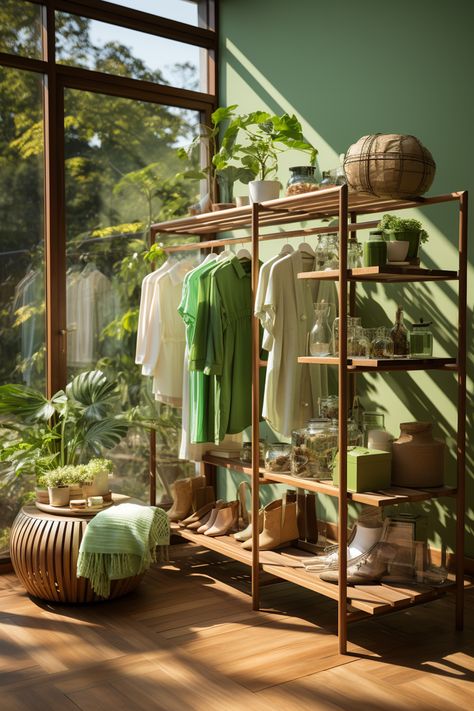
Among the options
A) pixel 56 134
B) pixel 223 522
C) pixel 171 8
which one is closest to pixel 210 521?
pixel 223 522

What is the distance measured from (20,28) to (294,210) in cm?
183

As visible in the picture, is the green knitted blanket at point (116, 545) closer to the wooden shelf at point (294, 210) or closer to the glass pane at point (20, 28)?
the wooden shelf at point (294, 210)

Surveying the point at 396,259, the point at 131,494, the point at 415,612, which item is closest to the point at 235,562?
the point at 131,494

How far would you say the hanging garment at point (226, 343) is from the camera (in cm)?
414

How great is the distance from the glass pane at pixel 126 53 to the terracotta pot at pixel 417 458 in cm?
273

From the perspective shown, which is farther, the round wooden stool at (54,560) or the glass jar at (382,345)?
the round wooden stool at (54,560)

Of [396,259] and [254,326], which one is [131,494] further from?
[396,259]

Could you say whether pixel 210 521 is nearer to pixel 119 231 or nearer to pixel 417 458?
pixel 417 458

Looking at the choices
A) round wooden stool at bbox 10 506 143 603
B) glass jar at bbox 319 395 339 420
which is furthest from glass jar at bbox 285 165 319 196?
round wooden stool at bbox 10 506 143 603

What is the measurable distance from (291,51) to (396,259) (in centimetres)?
203

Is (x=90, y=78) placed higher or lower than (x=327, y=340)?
higher

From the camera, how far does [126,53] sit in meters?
4.88

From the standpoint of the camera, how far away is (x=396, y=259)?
3.35 m

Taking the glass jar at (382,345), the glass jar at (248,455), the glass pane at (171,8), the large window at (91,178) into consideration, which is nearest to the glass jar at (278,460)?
the glass jar at (248,455)
